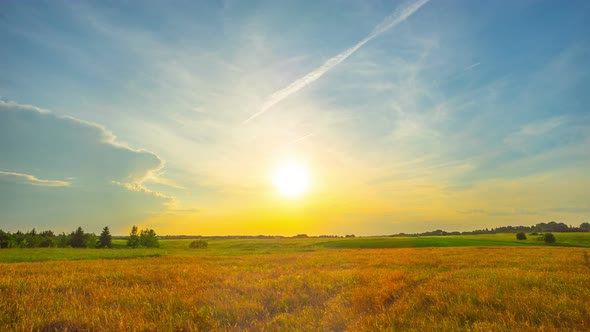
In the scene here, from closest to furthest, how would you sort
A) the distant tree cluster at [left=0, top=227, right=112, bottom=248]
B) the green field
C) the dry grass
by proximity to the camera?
1. the dry grass
2. the green field
3. the distant tree cluster at [left=0, top=227, right=112, bottom=248]

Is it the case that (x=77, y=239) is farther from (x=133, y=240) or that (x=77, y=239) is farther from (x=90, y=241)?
(x=133, y=240)

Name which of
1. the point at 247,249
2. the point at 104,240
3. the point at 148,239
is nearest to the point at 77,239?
the point at 104,240

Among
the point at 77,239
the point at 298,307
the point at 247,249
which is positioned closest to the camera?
the point at 298,307

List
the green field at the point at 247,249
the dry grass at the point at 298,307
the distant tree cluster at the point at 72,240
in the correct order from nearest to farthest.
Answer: the dry grass at the point at 298,307 < the green field at the point at 247,249 < the distant tree cluster at the point at 72,240

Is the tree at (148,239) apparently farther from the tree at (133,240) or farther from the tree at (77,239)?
the tree at (77,239)

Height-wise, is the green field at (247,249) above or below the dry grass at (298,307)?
below

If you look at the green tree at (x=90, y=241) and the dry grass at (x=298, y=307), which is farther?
the green tree at (x=90, y=241)

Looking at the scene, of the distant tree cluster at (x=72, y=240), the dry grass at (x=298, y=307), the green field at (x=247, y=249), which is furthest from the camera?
the distant tree cluster at (x=72, y=240)

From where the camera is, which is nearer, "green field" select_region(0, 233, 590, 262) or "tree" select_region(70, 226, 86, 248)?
"green field" select_region(0, 233, 590, 262)

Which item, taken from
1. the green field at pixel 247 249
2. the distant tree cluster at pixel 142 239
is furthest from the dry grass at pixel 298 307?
the distant tree cluster at pixel 142 239

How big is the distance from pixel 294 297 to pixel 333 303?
1.19 m

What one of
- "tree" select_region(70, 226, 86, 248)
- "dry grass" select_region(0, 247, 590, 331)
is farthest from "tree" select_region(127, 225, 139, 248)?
"dry grass" select_region(0, 247, 590, 331)

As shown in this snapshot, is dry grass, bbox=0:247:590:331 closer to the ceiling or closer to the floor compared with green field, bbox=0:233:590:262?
closer to the ceiling

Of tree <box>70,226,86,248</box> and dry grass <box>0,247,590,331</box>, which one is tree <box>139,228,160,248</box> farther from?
dry grass <box>0,247,590,331</box>
